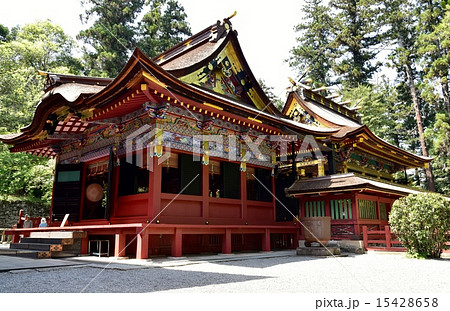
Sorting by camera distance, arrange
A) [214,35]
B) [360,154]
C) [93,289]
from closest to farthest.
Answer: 1. [93,289]
2. [214,35]
3. [360,154]

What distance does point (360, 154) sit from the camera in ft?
56.2

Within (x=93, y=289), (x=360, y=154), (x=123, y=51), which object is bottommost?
(x=93, y=289)

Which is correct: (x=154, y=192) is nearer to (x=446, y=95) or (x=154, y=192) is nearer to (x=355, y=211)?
(x=355, y=211)

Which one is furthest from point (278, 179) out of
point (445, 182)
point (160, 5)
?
point (160, 5)

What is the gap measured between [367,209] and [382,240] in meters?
1.73

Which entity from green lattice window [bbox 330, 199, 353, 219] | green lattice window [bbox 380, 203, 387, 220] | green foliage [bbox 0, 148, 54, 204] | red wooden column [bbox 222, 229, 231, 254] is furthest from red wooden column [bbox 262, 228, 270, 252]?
green foliage [bbox 0, 148, 54, 204]

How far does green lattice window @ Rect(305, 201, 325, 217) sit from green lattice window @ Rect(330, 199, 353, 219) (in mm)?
355

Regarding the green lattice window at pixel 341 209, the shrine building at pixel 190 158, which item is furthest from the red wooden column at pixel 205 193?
the green lattice window at pixel 341 209

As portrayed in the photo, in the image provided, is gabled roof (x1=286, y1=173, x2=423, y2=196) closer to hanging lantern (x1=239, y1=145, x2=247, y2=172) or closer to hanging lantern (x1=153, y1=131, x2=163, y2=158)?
hanging lantern (x1=239, y1=145, x2=247, y2=172)

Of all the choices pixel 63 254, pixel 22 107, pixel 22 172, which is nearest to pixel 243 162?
pixel 63 254

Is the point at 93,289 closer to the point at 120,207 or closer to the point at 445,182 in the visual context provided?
the point at 120,207

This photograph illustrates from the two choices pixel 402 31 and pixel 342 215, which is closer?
pixel 342 215

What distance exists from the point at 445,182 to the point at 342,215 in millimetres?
26248

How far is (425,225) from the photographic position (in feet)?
28.9
